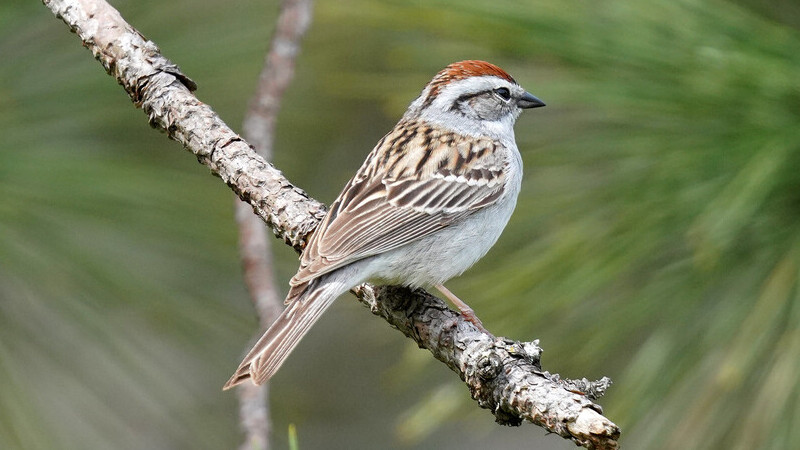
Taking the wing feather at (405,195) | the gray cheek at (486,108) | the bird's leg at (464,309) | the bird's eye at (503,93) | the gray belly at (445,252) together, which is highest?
the bird's eye at (503,93)

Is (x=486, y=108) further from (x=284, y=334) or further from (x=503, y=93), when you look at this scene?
(x=284, y=334)

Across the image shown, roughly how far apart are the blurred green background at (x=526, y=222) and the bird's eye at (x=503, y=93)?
127 millimetres

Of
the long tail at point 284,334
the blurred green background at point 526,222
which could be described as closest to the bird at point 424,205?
the long tail at point 284,334

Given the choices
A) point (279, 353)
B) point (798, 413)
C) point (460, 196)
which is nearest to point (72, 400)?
point (279, 353)

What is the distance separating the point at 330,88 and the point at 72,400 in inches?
62.4

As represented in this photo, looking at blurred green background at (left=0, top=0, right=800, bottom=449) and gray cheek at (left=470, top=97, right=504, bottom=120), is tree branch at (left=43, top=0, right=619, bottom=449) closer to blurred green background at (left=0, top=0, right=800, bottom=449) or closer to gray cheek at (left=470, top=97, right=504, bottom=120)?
blurred green background at (left=0, top=0, right=800, bottom=449)

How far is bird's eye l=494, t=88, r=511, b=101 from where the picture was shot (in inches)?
145

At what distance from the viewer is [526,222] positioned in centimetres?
303

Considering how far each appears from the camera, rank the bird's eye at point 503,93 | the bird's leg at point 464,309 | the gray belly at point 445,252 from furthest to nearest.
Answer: the bird's eye at point 503,93, the gray belly at point 445,252, the bird's leg at point 464,309

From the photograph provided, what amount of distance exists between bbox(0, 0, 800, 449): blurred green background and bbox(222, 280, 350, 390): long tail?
454 millimetres

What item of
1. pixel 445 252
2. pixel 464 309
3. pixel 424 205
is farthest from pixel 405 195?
pixel 464 309

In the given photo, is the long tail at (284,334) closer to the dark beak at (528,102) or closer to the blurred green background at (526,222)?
the blurred green background at (526,222)

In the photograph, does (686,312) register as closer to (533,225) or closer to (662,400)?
(662,400)

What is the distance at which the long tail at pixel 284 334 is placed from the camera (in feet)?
7.70
